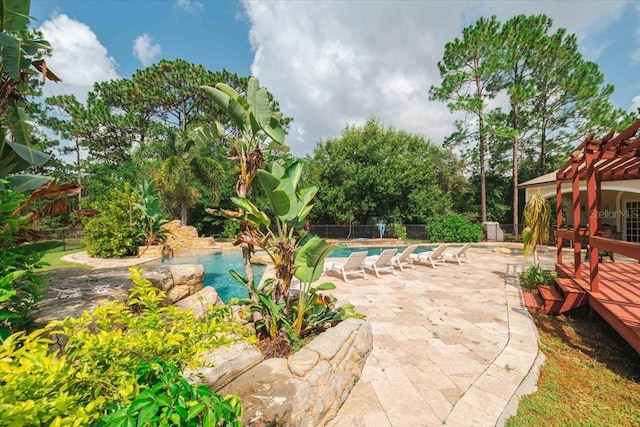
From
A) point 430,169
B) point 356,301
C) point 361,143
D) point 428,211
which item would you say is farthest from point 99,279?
point 430,169

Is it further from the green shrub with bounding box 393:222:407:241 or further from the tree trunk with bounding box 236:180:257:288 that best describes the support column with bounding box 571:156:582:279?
the green shrub with bounding box 393:222:407:241

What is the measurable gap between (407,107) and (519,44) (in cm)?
1083

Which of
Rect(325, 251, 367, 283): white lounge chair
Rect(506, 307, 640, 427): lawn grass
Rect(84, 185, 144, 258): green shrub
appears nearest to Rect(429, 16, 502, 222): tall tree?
Rect(325, 251, 367, 283): white lounge chair

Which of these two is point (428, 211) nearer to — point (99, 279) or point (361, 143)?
point (361, 143)

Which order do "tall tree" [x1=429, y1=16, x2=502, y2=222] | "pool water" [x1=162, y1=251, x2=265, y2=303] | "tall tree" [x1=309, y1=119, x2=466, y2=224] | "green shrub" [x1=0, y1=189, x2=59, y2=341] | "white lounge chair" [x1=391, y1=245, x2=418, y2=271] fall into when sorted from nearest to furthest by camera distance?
"green shrub" [x1=0, y1=189, x2=59, y2=341], "pool water" [x1=162, y1=251, x2=265, y2=303], "white lounge chair" [x1=391, y1=245, x2=418, y2=271], "tall tree" [x1=429, y1=16, x2=502, y2=222], "tall tree" [x1=309, y1=119, x2=466, y2=224]

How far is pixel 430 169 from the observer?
75.9 ft

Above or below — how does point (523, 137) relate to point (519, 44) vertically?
below

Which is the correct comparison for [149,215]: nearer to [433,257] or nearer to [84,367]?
[433,257]

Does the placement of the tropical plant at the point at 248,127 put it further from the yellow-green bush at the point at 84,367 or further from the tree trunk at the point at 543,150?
the tree trunk at the point at 543,150

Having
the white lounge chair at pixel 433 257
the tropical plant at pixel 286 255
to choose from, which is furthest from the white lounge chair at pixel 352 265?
the tropical plant at pixel 286 255

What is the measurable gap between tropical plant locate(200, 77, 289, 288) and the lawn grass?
12.4 feet

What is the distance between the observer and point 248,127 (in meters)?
3.97

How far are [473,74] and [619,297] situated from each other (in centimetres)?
2007

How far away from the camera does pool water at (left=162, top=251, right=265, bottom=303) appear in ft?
27.7
